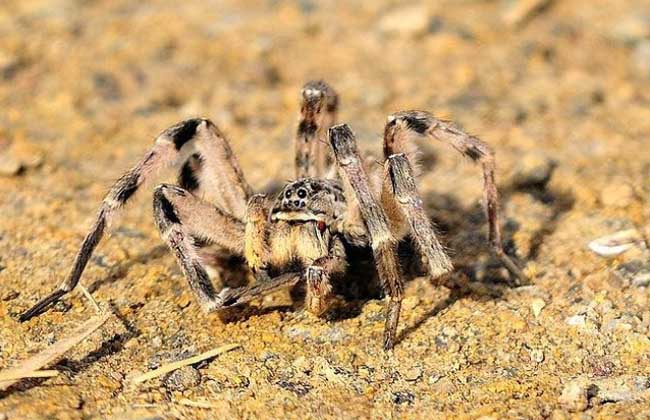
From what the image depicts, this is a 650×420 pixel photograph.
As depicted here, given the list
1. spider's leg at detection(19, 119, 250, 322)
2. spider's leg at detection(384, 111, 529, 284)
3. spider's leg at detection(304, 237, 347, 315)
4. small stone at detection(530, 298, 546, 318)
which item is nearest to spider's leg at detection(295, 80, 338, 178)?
spider's leg at detection(19, 119, 250, 322)

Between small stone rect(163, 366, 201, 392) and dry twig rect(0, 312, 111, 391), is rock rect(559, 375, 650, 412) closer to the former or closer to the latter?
small stone rect(163, 366, 201, 392)

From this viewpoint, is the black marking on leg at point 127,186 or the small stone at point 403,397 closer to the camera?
the small stone at point 403,397

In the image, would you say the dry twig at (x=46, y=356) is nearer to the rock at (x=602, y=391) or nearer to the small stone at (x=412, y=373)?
the small stone at (x=412, y=373)

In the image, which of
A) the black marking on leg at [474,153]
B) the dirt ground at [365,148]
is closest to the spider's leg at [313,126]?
the dirt ground at [365,148]

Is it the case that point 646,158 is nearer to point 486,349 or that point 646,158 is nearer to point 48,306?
point 486,349

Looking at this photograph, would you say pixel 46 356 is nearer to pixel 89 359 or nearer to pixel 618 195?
pixel 89 359

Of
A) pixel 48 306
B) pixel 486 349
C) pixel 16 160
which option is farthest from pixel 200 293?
pixel 16 160

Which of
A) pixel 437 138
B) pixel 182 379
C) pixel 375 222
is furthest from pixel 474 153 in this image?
pixel 182 379

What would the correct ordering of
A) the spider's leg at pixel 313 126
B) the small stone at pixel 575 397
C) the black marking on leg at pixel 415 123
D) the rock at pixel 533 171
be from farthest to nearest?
1. the rock at pixel 533 171
2. the spider's leg at pixel 313 126
3. the black marking on leg at pixel 415 123
4. the small stone at pixel 575 397
